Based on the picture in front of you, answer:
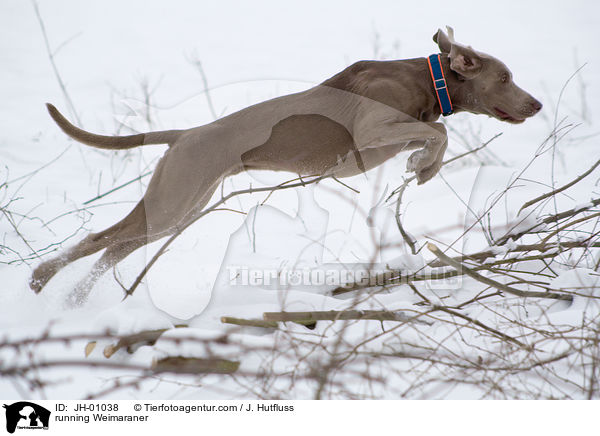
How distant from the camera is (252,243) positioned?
130 inches

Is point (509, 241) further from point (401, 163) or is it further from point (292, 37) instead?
point (292, 37)

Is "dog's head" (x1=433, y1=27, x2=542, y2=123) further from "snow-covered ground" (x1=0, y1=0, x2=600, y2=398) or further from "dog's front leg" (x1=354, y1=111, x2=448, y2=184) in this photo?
"snow-covered ground" (x1=0, y1=0, x2=600, y2=398)

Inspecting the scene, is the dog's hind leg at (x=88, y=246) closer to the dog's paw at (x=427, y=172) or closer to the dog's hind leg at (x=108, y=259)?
the dog's hind leg at (x=108, y=259)

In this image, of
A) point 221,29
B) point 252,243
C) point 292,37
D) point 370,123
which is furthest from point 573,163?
point 221,29

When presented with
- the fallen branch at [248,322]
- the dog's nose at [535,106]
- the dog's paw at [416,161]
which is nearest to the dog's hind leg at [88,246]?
the fallen branch at [248,322]

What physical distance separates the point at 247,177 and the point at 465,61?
1.42 m

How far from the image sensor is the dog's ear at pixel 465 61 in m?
3.26

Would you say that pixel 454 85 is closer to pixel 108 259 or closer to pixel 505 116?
pixel 505 116

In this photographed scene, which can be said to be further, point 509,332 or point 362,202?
point 362,202

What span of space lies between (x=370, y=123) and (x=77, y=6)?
6.78 metres
